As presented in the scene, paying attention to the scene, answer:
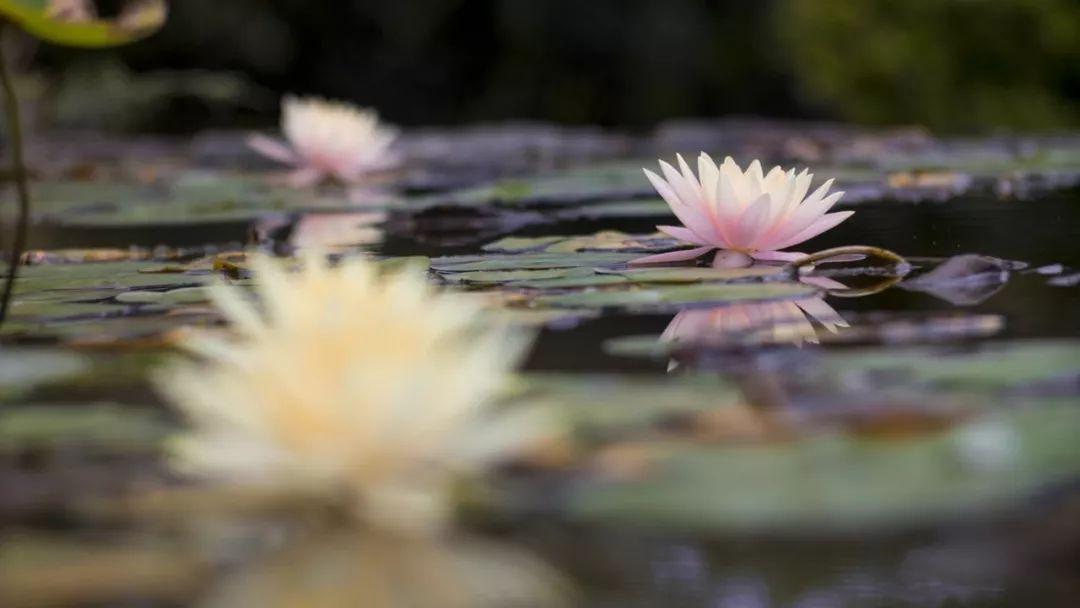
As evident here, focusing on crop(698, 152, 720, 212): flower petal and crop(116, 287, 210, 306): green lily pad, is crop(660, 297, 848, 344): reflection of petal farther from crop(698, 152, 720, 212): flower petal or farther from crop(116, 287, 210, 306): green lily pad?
crop(116, 287, 210, 306): green lily pad

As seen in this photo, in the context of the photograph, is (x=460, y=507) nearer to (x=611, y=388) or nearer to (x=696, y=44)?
(x=611, y=388)

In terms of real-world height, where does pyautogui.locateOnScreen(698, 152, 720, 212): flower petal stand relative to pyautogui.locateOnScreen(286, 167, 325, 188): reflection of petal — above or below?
below

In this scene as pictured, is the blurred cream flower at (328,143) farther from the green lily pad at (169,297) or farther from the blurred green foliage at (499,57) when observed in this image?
the blurred green foliage at (499,57)

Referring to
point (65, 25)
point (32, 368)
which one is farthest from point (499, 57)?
point (32, 368)

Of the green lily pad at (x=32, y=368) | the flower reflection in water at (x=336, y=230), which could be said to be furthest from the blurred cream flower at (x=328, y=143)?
the green lily pad at (x=32, y=368)

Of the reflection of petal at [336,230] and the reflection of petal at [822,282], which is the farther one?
the reflection of petal at [336,230]

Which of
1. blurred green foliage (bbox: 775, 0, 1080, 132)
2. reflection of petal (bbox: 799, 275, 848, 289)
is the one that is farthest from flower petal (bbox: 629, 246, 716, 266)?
blurred green foliage (bbox: 775, 0, 1080, 132)

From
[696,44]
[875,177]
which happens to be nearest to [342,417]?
[875,177]
